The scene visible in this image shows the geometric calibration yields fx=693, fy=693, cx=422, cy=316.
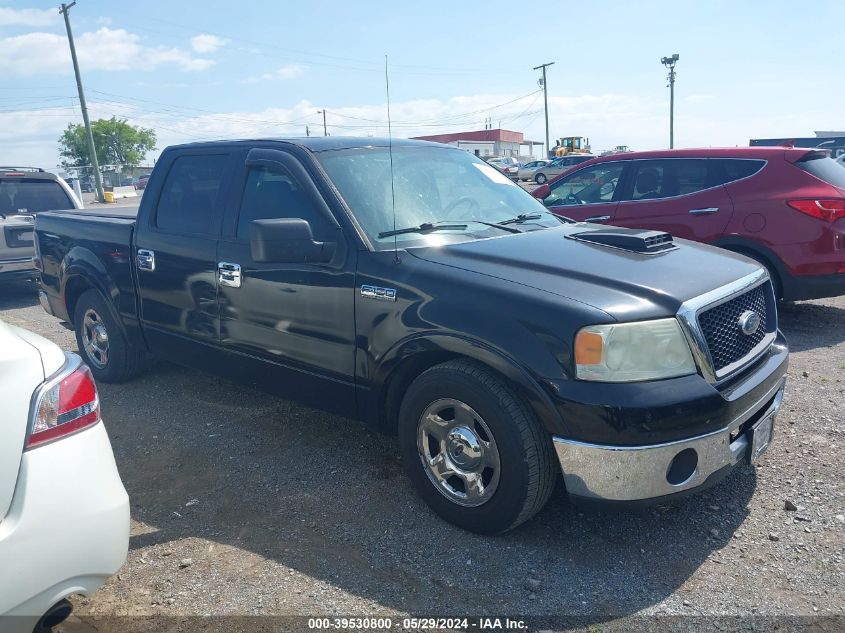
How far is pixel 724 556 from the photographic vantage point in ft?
10.1

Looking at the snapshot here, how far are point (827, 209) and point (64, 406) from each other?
6.44m

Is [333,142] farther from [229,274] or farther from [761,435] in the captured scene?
[761,435]

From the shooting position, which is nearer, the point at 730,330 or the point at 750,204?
the point at 730,330

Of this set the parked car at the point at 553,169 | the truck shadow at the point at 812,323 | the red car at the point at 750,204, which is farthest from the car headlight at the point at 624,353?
the parked car at the point at 553,169

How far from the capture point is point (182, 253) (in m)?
4.45

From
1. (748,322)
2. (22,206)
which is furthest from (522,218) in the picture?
(22,206)

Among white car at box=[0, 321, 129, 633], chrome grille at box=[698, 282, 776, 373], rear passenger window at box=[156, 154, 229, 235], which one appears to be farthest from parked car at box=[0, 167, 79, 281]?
chrome grille at box=[698, 282, 776, 373]

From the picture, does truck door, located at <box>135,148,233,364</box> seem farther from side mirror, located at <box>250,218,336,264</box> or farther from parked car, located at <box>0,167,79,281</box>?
parked car, located at <box>0,167,79,281</box>

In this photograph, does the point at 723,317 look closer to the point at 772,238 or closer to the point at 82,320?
the point at 772,238

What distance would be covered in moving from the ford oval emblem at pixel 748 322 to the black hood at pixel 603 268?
179 millimetres

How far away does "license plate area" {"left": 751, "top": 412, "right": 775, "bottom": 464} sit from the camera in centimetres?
313

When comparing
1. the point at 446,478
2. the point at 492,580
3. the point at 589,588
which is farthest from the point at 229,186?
the point at 589,588

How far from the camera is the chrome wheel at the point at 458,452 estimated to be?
10.2 ft

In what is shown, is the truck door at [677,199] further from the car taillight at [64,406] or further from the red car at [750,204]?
the car taillight at [64,406]
